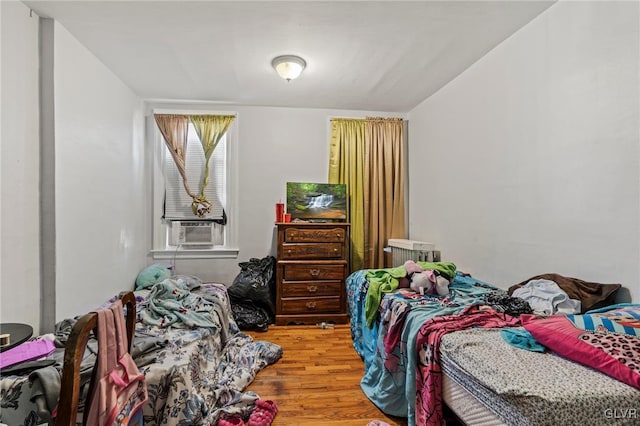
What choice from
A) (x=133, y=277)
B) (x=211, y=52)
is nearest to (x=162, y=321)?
(x=133, y=277)

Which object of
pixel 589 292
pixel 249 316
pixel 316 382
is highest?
pixel 589 292

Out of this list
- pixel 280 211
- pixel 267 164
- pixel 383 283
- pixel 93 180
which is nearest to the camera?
pixel 383 283

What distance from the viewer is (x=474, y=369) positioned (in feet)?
3.92

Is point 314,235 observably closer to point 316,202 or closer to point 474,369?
point 316,202

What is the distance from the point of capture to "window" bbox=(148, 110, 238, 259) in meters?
3.66

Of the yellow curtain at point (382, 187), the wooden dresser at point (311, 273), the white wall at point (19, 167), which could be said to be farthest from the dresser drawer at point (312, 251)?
the white wall at point (19, 167)

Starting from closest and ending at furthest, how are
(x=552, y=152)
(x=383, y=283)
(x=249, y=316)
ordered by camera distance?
(x=552, y=152) < (x=383, y=283) < (x=249, y=316)

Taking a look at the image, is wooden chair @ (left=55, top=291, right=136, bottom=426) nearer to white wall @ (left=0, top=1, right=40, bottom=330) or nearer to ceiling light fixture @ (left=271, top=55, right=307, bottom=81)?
white wall @ (left=0, top=1, right=40, bottom=330)

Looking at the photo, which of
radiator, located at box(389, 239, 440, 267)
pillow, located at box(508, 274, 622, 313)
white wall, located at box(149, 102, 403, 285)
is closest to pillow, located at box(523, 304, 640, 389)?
pillow, located at box(508, 274, 622, 313)

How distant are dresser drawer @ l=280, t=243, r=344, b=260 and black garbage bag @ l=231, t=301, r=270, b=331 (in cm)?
64

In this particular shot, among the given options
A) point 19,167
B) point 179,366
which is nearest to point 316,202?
point 179,366

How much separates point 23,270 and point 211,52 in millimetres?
2036

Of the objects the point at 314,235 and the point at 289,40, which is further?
the point at 314,235

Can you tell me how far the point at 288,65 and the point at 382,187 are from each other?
76.4 inches
